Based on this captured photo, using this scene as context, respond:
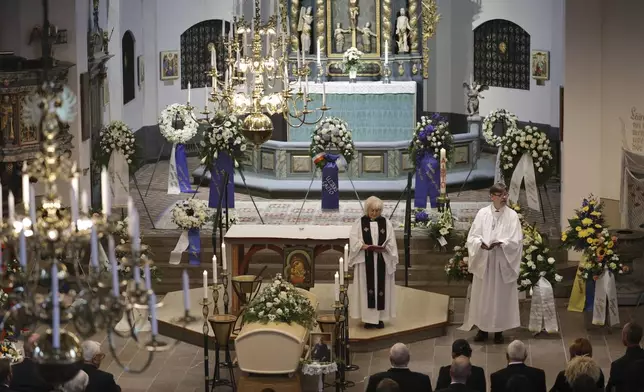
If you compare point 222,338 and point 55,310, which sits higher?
point 55,310

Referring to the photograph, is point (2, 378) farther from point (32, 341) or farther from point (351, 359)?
point (351, 359)

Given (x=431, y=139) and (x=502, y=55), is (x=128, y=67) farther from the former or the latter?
(x=431, y=139)

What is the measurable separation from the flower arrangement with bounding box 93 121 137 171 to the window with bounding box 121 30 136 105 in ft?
15.5

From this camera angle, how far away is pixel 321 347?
13.7 meters

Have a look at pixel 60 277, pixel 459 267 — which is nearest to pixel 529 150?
pixel 459 267

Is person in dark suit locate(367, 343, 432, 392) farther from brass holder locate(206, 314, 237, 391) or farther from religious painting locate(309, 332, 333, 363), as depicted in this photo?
brass holder locate(206, 314, 237, 391)

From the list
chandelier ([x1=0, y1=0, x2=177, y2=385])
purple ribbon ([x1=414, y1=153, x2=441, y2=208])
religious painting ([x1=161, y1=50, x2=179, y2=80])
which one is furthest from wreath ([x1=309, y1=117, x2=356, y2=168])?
chandelier ([x1=0, y1=0, x2=177, y2=385])

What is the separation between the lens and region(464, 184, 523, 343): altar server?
52.6 ft

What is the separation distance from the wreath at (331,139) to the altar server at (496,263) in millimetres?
5919

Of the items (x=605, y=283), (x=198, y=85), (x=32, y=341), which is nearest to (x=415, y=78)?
(x=198, y=85)

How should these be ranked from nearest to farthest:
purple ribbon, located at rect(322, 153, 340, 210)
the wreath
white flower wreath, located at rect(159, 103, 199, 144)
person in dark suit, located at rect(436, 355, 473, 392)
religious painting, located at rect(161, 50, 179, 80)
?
person in dark suit, located at rect(436, 355, 473, 392), the wreath, purple ribbon, located at rect(322, 153, 340, 210), white flower wreath, located at rect(159, 103, 199, 144), religious painting, located at rect(161, 50, 179, 80)

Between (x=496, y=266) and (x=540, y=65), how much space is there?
34.9ft

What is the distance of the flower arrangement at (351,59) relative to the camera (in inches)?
1040

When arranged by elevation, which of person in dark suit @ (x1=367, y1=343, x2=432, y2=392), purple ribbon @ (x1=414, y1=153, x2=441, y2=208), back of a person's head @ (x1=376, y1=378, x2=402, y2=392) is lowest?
person in dark suit @ (x1=367, y1=343, x2=432, y2=392)
